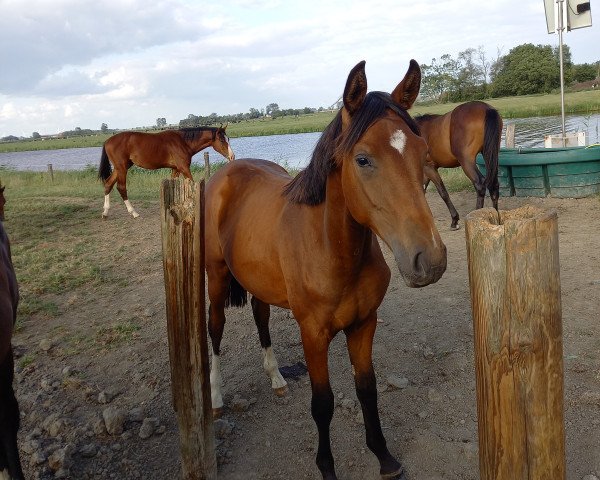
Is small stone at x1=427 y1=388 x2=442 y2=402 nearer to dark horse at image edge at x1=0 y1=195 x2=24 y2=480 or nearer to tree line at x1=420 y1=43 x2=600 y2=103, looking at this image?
dark horse at image edge at x1=0 y1=195 x2=24 y2=480

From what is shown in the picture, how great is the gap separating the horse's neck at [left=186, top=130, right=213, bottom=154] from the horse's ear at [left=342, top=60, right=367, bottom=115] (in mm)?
10287

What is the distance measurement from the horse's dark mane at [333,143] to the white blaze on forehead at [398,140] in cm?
12

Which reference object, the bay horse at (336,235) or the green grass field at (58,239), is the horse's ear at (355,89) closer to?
the bay horse at (336,235)

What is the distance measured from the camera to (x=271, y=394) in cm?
358

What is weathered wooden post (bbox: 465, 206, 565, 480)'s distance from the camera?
1.46 meters

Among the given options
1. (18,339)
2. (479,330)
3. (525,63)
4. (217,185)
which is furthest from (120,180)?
(525,63)

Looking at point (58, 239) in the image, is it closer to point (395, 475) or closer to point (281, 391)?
point (281, 391)

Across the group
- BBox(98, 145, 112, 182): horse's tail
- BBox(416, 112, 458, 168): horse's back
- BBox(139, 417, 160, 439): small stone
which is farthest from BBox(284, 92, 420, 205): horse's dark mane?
BBox(98, 145, 112, 182): horse's tail

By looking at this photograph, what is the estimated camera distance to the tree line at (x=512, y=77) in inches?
1756

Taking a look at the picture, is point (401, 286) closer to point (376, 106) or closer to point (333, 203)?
point (333, 203)

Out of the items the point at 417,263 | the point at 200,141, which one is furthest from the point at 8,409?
the point at 200,141

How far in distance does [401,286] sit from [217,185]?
8.80ft

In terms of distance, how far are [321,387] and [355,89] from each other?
4.99 ft

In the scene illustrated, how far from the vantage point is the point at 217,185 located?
11.8 ft
